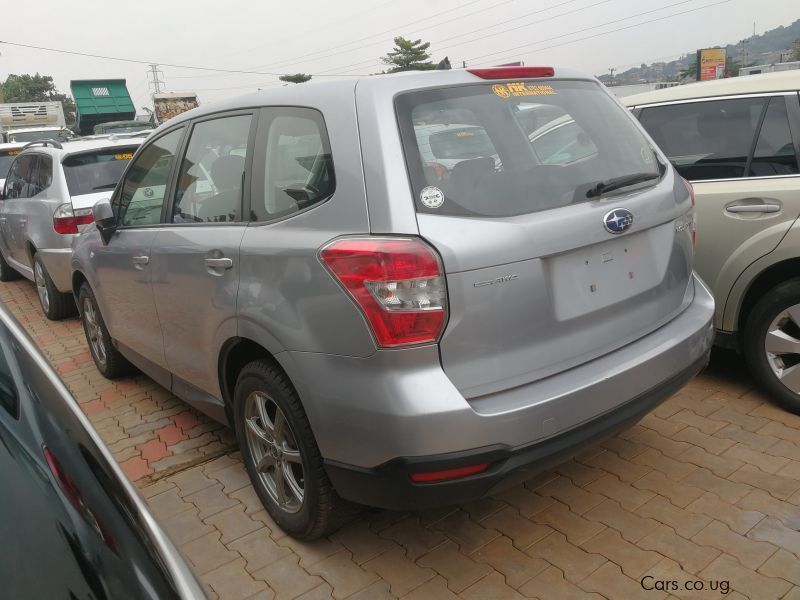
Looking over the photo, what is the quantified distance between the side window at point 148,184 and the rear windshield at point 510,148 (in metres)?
1.71

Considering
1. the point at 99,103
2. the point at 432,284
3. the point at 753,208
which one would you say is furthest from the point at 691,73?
the point at 432,284

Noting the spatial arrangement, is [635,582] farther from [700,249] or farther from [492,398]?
[700,249]

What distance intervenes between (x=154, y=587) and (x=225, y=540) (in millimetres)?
1691

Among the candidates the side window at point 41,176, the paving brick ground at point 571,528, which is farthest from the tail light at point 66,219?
the paving brick ground at point 571,528

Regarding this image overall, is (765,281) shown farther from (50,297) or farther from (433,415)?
(50,297)

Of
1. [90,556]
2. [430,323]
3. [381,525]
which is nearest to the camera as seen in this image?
[90,556]

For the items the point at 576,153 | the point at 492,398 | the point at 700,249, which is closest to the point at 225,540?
the point at 492,398

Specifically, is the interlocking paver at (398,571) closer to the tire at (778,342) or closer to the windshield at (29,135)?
the tire at (778,342)

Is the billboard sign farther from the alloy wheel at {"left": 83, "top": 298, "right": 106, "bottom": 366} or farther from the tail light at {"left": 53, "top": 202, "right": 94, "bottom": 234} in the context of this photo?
the alloy wheel at {"left": 83, "top": 298, "right": 106, "bottom": 366}

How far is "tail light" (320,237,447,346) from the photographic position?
2.16 m

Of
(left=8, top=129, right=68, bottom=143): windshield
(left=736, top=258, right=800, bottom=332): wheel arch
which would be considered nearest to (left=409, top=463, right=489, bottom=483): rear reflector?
(left=736, top=258, right=800, bottom=332): wheel arch

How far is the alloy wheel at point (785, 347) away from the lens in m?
3.53

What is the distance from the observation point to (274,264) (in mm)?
2557

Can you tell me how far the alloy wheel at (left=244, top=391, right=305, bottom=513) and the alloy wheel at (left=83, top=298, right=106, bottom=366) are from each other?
2.44 meters
